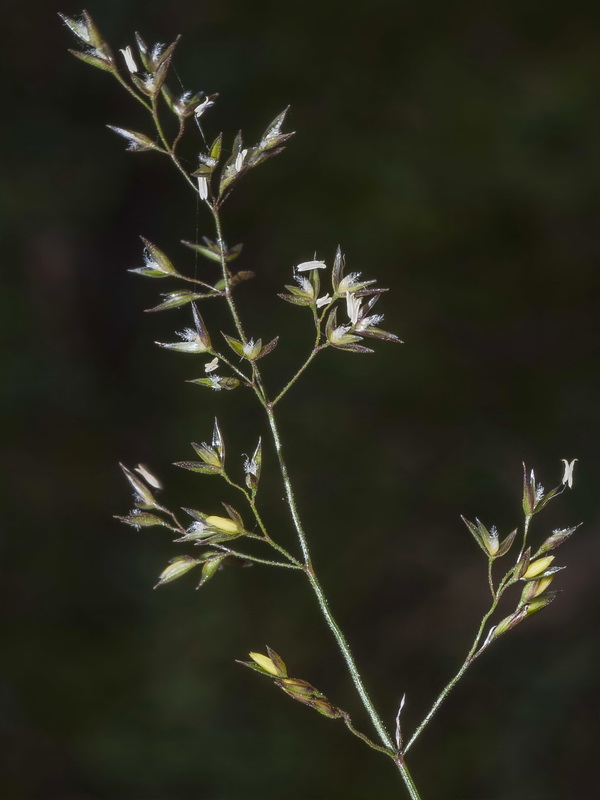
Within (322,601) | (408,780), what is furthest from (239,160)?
(408,780)

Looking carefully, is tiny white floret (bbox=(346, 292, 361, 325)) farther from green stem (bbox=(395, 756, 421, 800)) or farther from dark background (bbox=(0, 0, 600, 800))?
dark background (bbox=(0, 0, 600, 800))

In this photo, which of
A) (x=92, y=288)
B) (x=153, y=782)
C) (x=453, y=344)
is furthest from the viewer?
(x=92, y=288)

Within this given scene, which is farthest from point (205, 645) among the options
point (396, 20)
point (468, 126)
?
point (396, 20)

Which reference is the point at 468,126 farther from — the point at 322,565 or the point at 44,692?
the point at 44,692

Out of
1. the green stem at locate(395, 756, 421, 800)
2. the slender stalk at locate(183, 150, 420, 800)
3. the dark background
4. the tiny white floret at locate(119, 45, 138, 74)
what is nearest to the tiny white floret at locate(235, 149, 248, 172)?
the slender stalk at locate(183, 150, 420, 800)

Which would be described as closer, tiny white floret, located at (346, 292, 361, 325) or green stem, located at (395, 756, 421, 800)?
green stem, located at (395, 756, 421, 800)

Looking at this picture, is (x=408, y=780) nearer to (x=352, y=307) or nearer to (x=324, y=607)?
(x=324, y=607)

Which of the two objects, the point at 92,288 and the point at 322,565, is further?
the point at 92,288

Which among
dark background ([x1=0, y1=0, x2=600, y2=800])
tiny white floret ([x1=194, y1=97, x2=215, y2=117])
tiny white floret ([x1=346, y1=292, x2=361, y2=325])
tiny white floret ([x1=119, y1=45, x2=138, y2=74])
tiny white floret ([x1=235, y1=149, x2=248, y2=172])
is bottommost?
dark background ([x1=0, y1=0, x2=600, y2=800])
